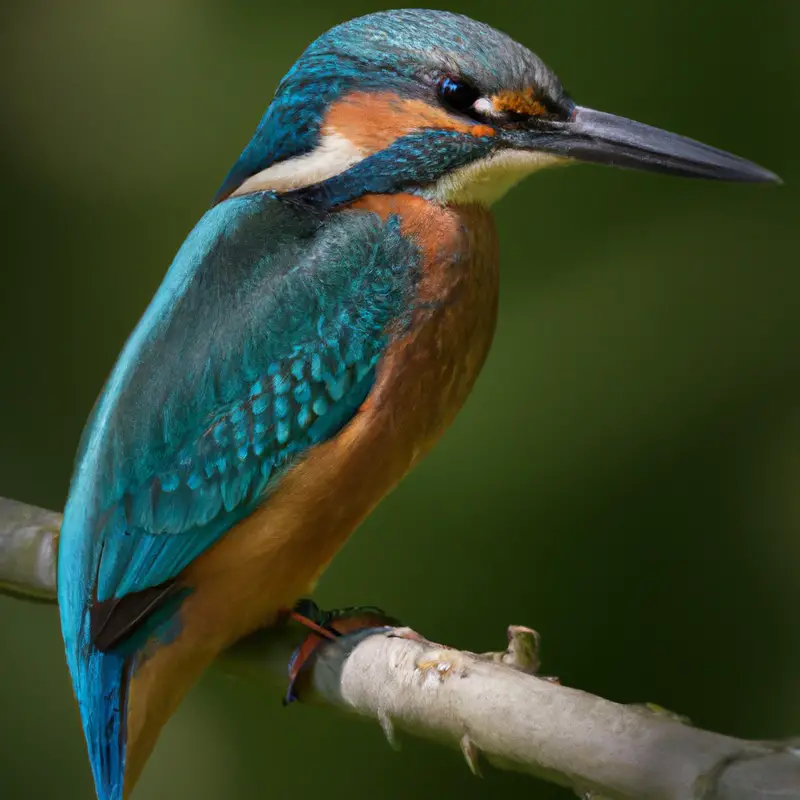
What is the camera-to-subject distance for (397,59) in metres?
1.75

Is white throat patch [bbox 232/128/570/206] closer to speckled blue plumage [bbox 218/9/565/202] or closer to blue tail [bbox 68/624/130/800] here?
speckled blue plumage [bbox 218/9/565/202]

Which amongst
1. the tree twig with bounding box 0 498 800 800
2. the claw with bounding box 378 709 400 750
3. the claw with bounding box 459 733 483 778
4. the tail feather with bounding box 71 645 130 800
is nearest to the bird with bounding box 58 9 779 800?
the tail feather with bounding box 71 645 130 800

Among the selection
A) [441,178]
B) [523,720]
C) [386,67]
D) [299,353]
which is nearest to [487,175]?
[441,178]

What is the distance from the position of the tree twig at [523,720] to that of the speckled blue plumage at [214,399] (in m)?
0.23

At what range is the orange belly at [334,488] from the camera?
1.74 m

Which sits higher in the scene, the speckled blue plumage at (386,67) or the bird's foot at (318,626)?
the speckled blue plumage at (386,67)

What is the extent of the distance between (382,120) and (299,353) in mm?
318

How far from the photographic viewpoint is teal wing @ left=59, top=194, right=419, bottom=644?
1.70 metres

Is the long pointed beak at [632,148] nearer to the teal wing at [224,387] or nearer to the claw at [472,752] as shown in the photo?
the teal wing at [224,387]

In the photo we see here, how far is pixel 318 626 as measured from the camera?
179 centimetres

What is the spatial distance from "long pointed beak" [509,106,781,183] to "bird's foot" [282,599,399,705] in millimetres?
648

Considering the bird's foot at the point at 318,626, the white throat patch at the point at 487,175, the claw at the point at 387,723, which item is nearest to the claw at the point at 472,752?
the claw at the point at 387,723

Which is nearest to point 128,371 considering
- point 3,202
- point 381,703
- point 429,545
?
point 381,703

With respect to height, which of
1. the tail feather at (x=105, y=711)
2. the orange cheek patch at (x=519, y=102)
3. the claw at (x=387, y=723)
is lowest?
the tail feather at (x=105, y=711)
